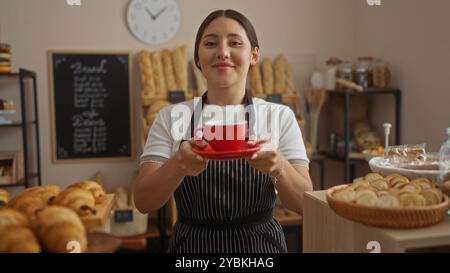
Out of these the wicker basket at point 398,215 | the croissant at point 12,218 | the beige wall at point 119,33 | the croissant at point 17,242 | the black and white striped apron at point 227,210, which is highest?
the beige wall at point 119,33

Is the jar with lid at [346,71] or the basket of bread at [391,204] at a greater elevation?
the jar with lid at [346,71]

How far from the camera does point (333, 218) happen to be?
29.7 inches

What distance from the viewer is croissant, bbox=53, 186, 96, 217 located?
1.82 feet

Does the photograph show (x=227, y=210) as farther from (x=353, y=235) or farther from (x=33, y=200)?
(x=33, y=200)

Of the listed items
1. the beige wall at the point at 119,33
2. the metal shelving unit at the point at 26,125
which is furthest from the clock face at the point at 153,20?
the metal shelving unit at the point at 26,125

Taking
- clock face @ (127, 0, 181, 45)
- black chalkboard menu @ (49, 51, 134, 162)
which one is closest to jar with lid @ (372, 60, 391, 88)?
clock face @ (127, 0, 181, 45)

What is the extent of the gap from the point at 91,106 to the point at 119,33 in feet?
1.47

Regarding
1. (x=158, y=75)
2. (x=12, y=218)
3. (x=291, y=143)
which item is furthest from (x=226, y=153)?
(x=158, y=75)

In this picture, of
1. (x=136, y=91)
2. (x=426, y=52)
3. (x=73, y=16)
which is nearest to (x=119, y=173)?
(x=136, y=91)

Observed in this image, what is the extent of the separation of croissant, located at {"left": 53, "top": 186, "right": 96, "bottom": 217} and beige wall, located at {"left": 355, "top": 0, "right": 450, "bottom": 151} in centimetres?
180

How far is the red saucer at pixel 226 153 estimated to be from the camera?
27.6 inches

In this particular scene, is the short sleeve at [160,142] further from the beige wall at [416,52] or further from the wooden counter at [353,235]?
the beige wall at [416,52]

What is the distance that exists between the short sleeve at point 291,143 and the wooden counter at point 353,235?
219 millimetres

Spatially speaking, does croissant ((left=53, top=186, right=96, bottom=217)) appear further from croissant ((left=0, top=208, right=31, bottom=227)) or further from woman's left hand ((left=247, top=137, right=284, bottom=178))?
woman's left hand ((left=247, top=137, right=284, bottom=178))
